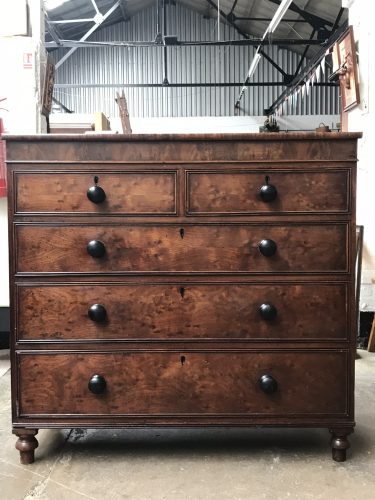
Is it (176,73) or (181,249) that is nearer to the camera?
(181,249)

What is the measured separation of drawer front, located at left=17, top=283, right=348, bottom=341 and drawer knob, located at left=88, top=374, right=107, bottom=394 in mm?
151

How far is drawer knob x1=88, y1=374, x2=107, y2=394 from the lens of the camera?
1742 mm

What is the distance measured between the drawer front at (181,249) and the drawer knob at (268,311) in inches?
5.2

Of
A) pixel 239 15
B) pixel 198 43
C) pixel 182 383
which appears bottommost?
pixel 182 383

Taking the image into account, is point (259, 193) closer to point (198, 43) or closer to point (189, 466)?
point (189, 466)

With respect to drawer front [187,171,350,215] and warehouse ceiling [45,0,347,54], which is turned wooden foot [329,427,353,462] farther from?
warehouse ceiling [45,0,347,54]

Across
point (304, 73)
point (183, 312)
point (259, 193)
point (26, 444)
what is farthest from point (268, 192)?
point (304, 73)

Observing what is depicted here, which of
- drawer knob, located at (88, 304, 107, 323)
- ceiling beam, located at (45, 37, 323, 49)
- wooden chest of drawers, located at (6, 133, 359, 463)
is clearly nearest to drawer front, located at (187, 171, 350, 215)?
wooden chest of drawers, located at (6, 133, 359, 463)

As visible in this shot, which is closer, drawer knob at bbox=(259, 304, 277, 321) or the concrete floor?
the concrete floor

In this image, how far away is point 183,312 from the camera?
1.77 meters

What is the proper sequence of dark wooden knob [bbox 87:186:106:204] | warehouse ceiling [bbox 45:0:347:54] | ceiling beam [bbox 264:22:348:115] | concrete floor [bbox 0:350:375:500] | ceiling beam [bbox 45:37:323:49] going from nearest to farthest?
1. concrete floor [bbox 0:350:375:500]
2. dark wooden knob [bbox 87:186:106:204]
3. ceiling beam [bbox 264:22:348:115]
4. warehouse ceiling [bbox 45:0:347:54]
5. ceiling beam [bbox 45:37:323:49]

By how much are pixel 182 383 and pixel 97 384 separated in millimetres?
317

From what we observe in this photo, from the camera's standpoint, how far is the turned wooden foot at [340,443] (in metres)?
1.77

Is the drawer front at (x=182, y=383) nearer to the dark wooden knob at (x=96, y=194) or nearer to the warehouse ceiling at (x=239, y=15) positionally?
the dark wooden knob at (x=96, y=194)
